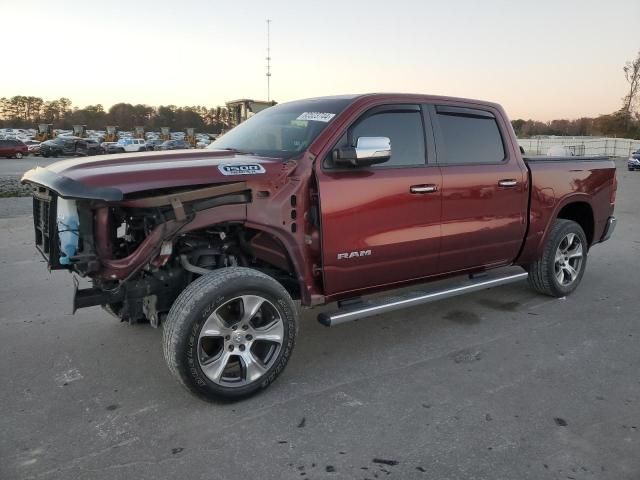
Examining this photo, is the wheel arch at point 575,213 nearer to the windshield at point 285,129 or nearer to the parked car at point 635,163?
the windshield at point 285,129

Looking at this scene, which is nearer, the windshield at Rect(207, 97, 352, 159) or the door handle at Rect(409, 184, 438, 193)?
the windshield at Rect(207, 97, 352, 159)

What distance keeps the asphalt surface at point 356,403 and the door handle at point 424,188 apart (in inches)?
49.9

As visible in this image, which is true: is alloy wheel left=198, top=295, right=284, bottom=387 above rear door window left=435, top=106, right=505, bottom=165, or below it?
below

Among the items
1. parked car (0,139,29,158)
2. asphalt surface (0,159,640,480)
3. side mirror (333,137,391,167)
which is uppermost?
parked car (0,139,29,158)

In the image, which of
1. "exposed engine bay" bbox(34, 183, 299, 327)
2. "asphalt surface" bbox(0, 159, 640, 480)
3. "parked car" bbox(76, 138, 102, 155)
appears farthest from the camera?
"parked car" bbox(76, 138, 102, 155)

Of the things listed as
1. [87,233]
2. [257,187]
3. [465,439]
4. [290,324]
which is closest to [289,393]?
[290,324]

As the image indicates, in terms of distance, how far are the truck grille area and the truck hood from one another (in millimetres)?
103

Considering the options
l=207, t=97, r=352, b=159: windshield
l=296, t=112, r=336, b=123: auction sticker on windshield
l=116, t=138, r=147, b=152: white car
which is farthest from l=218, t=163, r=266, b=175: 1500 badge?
l=116, t=138, r=147, b=152: white car

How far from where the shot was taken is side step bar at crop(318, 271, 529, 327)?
367 centimetres

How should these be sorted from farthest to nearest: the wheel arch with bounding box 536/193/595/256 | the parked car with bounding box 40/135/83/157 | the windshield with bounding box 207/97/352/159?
the parked car with bounding box 40/135/83/157, the wheel arch with bounding box 536/193/595/256, the windshield with bounding box 207/97/352/159

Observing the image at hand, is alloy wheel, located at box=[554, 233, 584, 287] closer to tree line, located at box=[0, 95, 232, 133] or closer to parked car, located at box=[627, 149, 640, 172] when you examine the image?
parked car, located at box=[627, 149, 640, 172]

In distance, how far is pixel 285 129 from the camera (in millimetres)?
4078

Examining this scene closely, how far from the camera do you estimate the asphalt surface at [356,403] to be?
2.71 metres

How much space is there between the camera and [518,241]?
4934 mm
